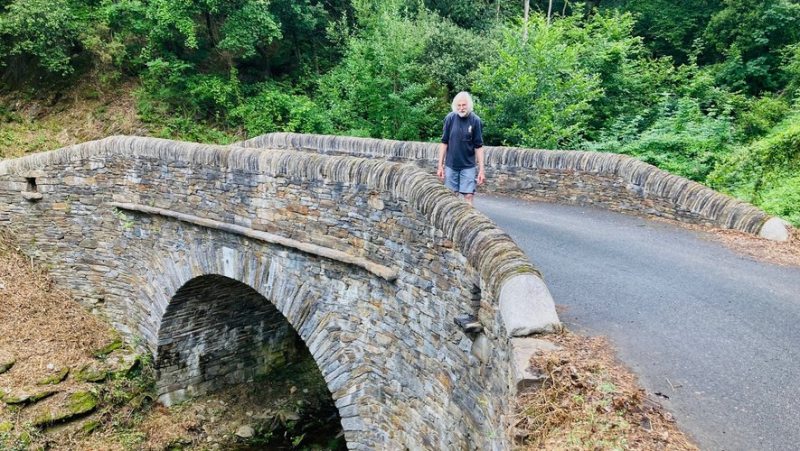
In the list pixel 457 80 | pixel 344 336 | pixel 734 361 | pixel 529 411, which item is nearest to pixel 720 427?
pixel 734 361

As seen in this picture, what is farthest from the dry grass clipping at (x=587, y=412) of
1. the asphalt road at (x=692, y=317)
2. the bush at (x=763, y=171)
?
the bush at (x=763, y=171)

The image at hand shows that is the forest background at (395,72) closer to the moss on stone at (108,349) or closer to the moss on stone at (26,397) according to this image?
the moss on stone at (108,349)

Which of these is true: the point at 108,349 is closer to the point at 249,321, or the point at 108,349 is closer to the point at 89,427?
the point at 89,427

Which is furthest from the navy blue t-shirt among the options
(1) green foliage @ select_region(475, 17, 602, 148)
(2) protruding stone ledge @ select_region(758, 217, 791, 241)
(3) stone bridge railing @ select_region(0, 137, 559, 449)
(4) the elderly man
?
(1) green foliage @ select_region(475, 17, 602, 148)

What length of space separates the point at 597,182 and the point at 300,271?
5194 mm

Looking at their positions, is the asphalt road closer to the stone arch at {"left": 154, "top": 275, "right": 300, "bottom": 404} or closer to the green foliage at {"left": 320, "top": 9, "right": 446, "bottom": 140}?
the stone arch at {"left": 154, "top": 275, "right": 300, "bottom": 404}

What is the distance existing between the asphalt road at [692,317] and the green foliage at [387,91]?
9340 millimetres

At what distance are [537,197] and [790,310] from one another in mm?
5175

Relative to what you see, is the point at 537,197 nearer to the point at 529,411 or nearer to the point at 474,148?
the point at 474,148

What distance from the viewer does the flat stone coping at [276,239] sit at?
6.43 metres

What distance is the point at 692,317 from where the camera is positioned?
4.94 metres

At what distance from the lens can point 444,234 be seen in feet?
17.7

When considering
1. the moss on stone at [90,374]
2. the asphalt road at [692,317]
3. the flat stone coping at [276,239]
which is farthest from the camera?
the moss on stone at [90,374]

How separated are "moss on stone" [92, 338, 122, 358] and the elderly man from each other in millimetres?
8193
